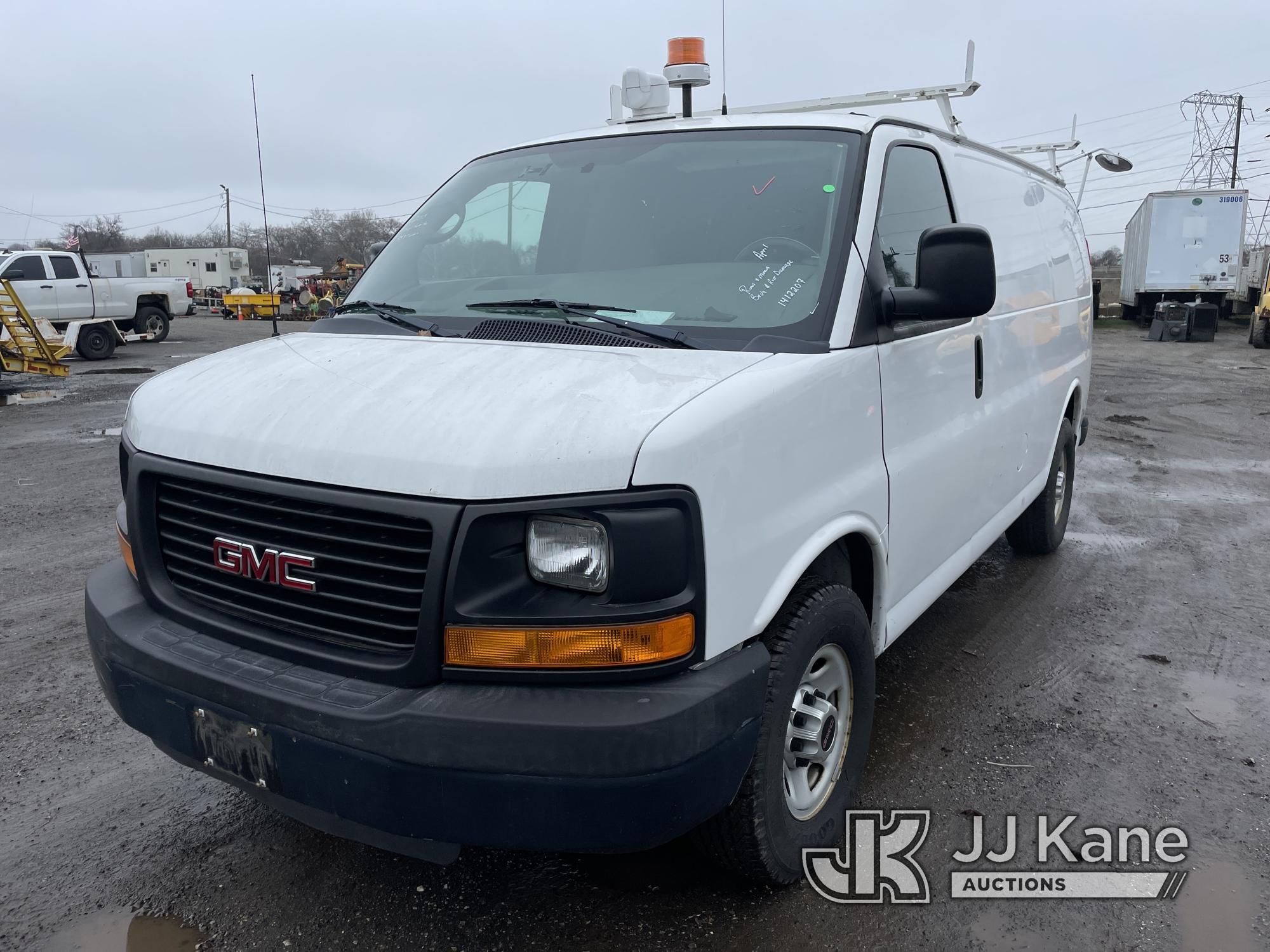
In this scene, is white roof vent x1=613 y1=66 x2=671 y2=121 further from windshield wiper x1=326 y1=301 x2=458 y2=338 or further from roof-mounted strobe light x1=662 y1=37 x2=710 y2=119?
windshield wiper x1=326 y1=301 x2=458 y2=338

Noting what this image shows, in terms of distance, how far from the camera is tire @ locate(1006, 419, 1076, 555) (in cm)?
546

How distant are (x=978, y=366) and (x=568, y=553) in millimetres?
2255

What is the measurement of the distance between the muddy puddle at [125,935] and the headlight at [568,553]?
58.1 inches

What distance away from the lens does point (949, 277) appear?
2783mm

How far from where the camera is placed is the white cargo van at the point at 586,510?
2.02m

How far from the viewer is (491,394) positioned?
2248mm

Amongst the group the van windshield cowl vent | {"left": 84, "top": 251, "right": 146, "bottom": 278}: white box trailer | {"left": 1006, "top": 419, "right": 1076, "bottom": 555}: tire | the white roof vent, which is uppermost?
{"left": 84, "top": 251, "right": 146, "bottom": 278}: white box trailer

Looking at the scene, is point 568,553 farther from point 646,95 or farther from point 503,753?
point 646,95

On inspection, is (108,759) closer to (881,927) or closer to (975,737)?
(881,927)

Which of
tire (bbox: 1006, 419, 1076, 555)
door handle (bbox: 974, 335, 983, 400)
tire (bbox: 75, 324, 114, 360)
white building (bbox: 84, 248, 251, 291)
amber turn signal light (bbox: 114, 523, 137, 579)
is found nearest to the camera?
amber turn signal light (bbox: 114, 523, 137, 579)

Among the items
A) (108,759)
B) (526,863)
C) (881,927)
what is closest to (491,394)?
(526,863)

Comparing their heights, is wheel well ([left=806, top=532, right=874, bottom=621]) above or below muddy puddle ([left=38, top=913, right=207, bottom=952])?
above

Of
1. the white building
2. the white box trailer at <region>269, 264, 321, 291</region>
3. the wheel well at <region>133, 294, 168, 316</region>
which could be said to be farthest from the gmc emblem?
the white building

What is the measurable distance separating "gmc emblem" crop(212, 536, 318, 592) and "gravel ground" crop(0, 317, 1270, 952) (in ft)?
3.28
